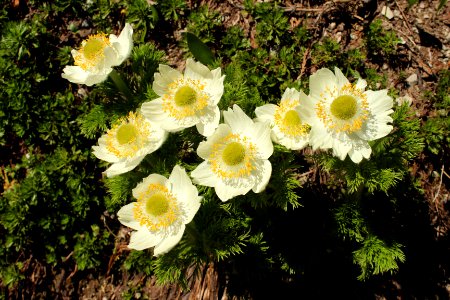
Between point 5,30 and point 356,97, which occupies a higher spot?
point 356,97

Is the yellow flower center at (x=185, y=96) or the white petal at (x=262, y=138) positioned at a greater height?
the yellow flower center at (x=185, y=96)

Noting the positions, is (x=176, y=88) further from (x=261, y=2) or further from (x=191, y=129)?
(x=261, y=2)

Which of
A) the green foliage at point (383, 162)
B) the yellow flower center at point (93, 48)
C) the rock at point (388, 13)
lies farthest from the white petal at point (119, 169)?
the rock at point (388, 13)

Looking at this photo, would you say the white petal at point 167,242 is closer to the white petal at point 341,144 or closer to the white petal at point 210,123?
the white petal at point 210,123

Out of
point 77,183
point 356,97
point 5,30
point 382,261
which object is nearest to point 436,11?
point 356,97

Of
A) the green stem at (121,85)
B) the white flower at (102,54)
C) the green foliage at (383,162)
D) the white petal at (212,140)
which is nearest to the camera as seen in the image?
the white petal at (212,140)

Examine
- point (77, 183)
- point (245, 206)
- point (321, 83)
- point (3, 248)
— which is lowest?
point (3, 248)

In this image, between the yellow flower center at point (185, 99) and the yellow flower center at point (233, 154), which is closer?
the yellow flower center at point (233, 154)

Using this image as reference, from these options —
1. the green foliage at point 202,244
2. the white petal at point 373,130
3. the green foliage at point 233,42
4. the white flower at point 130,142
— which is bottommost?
the green foliage at point 202,244

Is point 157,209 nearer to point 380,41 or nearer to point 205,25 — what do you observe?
point 205,25
